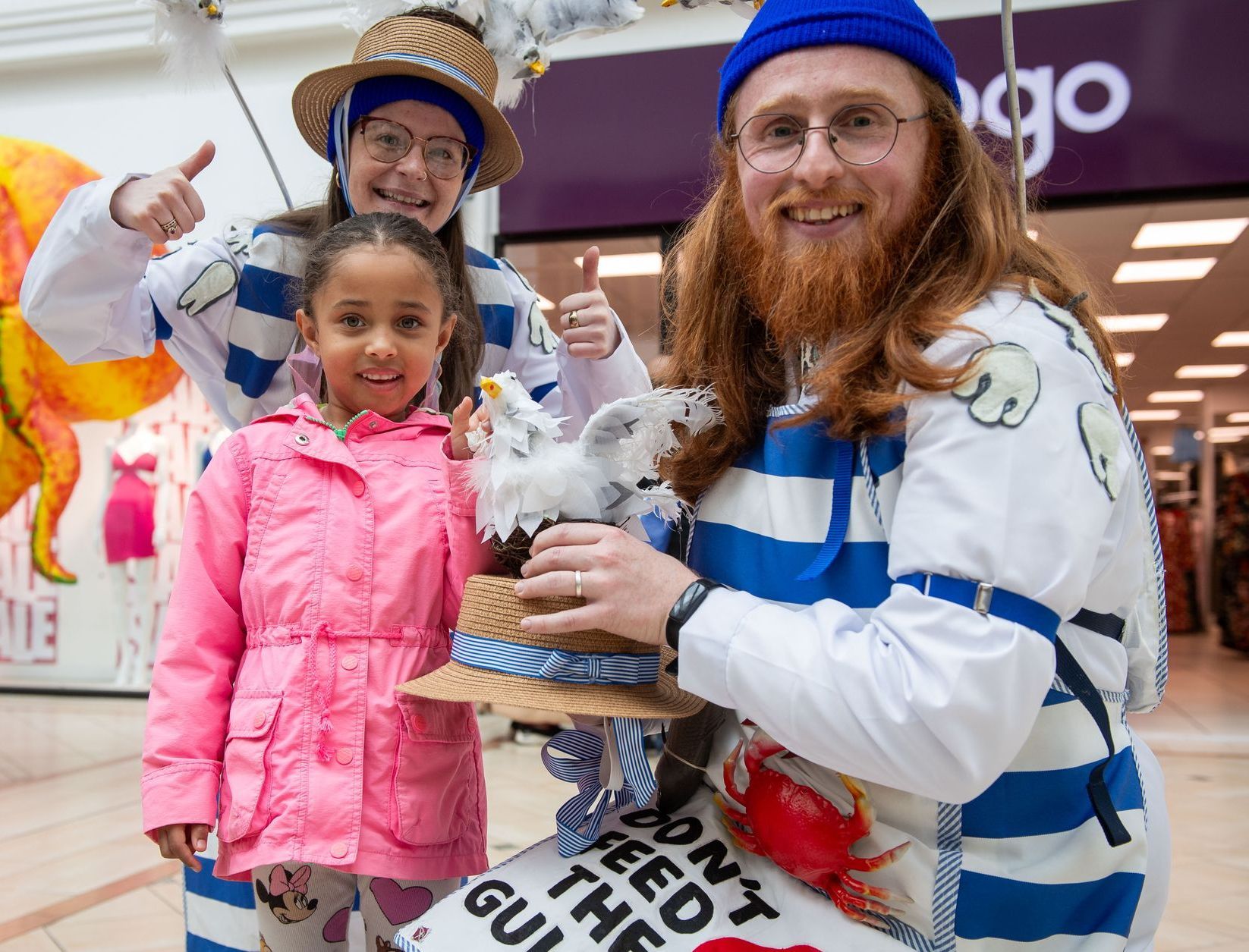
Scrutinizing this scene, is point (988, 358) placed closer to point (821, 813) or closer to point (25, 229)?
point (821, 813)

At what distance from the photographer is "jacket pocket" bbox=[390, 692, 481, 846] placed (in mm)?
1419

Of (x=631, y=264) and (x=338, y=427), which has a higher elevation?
(x=631, y=264)

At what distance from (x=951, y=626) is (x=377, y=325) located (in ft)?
3.29

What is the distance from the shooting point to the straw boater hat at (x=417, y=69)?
1.82 m

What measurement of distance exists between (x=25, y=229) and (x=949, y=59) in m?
5.38

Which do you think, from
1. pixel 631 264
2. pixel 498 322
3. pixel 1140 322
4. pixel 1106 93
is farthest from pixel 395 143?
pixel 1140 322

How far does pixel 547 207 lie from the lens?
5566 mm

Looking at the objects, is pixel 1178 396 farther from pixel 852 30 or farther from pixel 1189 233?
pixel 852 30

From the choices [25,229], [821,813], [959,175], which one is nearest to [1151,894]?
[821,813]

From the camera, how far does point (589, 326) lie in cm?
188

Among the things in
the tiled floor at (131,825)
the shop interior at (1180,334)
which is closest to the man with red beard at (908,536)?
the tiled floor at (131,825)

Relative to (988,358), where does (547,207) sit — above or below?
above

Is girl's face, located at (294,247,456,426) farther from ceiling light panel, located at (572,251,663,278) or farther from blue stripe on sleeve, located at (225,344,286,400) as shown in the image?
ceiling light panel, located at (572,251,663,278)

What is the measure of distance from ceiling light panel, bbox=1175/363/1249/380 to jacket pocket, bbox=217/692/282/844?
24.4 feet
